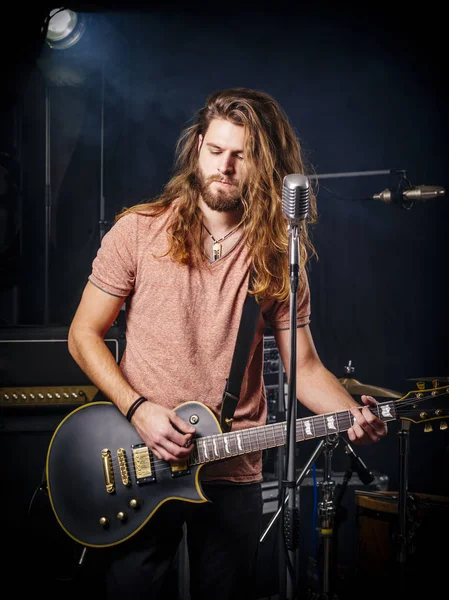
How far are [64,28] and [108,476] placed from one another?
265 cm

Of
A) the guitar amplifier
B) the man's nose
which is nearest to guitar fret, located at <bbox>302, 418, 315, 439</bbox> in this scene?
the man's nose

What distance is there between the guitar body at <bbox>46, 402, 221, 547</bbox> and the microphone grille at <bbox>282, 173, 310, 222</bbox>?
2.26 ft

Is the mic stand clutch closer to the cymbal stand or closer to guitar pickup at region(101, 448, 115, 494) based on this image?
the cymbal stand

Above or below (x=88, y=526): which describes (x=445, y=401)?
above

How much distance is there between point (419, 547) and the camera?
3.49 metres

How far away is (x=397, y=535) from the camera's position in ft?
11.0

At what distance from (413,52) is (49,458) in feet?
11.7

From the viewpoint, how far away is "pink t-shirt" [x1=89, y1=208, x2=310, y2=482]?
81.9 inches

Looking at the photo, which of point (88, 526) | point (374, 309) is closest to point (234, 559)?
point (88, 526)

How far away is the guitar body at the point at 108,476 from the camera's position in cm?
206

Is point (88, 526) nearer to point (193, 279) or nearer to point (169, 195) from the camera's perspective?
point (193, 279)

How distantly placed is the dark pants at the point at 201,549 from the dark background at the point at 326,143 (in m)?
2.16

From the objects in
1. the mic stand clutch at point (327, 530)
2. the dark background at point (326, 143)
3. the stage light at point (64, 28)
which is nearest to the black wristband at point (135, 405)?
the mic stand clutch at point (327, 530)

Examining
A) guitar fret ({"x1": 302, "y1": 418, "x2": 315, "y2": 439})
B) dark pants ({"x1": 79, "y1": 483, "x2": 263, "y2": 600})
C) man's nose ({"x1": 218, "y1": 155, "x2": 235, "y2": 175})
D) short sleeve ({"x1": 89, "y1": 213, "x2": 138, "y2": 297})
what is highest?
man's nose ({"x1": 218, "y1": 155, "x2": 235, "y2": 175})
